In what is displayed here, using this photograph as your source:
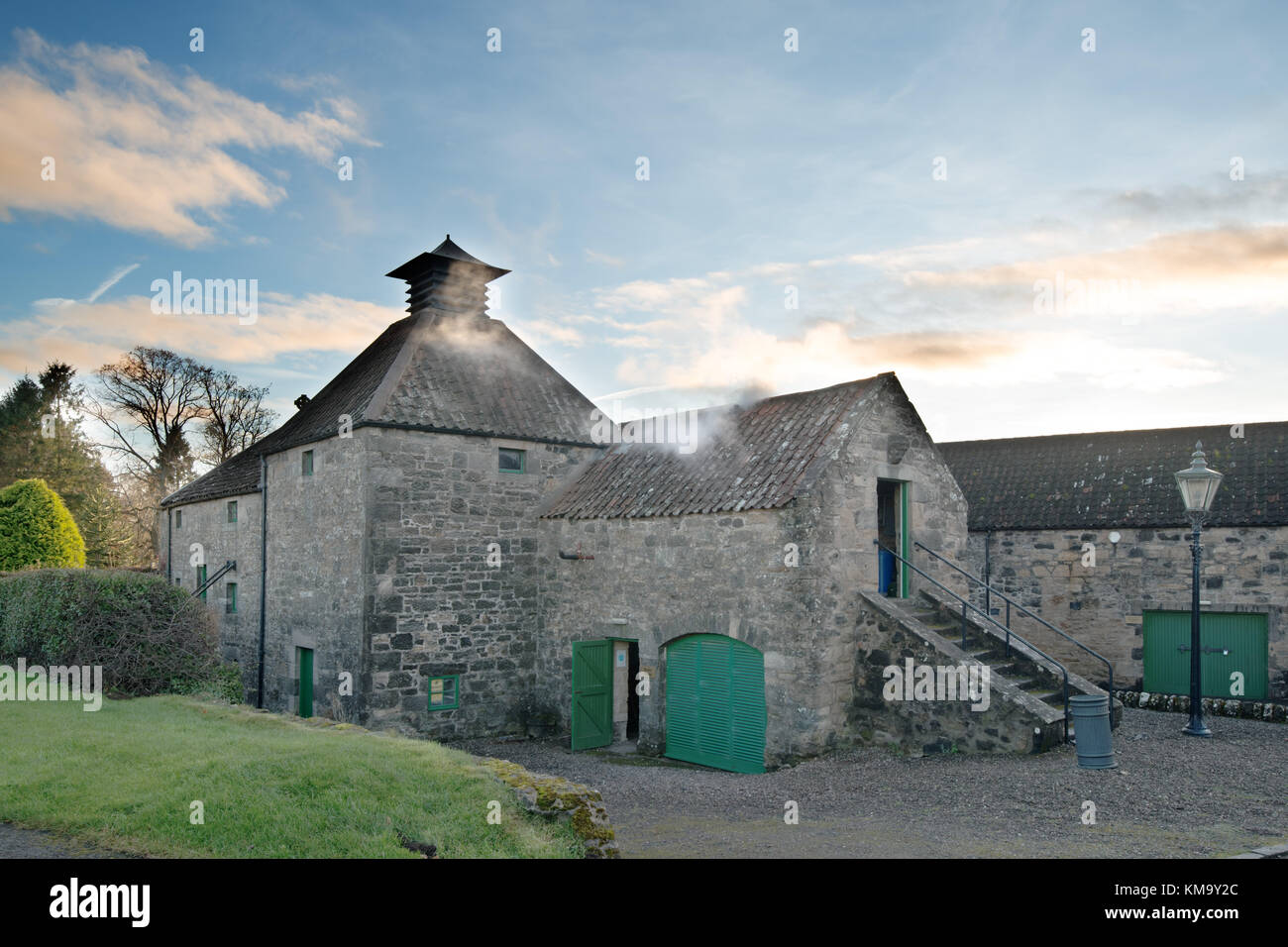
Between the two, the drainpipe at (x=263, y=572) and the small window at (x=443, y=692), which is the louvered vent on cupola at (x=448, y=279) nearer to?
the drainpipe at (x=263, y=572)

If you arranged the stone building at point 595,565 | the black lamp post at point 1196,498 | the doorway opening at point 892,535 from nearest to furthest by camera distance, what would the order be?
the stone building at point 595,565 < the black lamp post at point 1196,498 < the doorway opening at point 892,535

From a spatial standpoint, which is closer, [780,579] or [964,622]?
[780,579]

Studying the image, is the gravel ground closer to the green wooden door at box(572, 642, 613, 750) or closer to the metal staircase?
the metal staircase

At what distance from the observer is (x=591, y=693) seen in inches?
611

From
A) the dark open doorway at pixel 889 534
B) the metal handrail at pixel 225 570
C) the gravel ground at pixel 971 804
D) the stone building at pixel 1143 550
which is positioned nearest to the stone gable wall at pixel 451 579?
the gravel ground at pixel 971 804

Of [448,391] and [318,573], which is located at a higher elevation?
[448,391]

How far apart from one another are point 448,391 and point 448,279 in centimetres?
343

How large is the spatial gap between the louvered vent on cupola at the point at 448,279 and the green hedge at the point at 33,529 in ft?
52.0

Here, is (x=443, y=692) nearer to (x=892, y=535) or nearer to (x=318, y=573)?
(x=318, y=573)

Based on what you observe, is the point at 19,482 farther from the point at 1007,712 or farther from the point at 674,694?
the point at 1007,712

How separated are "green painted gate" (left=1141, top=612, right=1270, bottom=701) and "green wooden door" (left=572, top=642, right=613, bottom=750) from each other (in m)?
10.9

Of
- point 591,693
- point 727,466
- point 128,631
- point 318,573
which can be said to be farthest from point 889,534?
point 128,631

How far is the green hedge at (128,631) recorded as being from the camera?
1402cm

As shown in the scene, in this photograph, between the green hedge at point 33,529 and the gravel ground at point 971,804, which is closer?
the gravel ground at point 971,804
